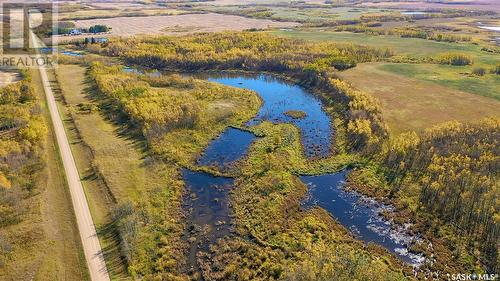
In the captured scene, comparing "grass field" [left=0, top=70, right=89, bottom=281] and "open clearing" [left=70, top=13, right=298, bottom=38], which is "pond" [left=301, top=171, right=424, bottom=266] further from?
"open clearing" [left=70, top=13, right=298, bottom=38]

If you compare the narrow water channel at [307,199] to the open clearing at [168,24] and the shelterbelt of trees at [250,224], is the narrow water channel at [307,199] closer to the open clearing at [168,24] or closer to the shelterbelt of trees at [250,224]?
the shelterbelt of trees at [250,224]

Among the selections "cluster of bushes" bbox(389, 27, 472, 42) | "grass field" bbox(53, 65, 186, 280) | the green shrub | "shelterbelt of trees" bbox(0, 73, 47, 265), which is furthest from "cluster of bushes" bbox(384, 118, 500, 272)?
"cluster of bushes" bbox(389, 27, 472, 42)

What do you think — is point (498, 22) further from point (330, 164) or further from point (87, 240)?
point (87, 240)

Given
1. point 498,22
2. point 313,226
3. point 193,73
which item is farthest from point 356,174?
point 498,22

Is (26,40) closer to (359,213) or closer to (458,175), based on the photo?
(359,213)

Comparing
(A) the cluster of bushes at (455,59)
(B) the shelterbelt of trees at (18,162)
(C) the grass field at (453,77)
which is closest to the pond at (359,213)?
(B) the shelterbelt of trees at (18,162)
